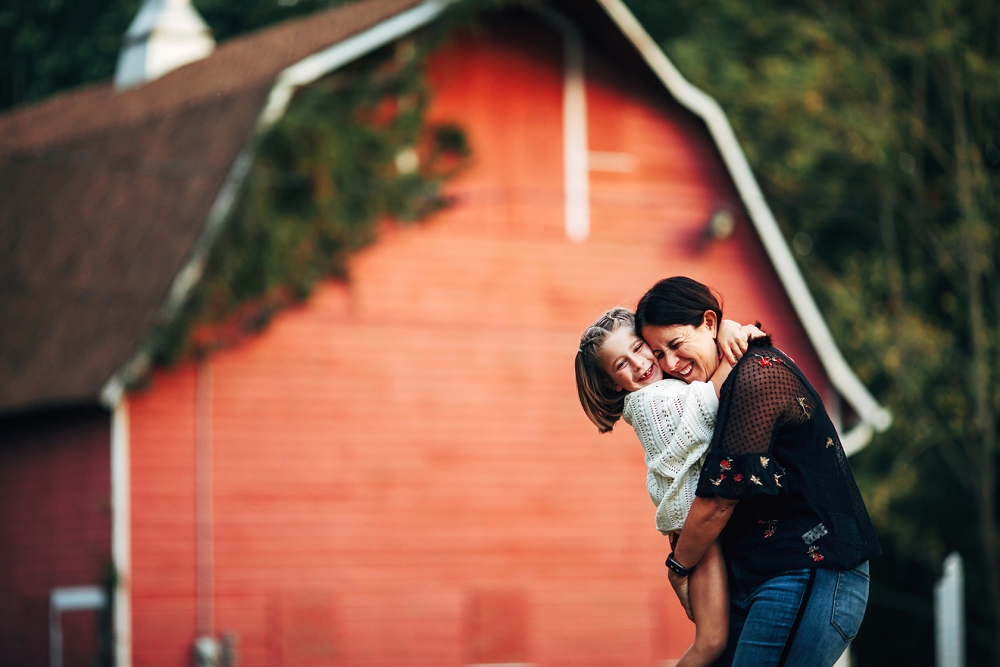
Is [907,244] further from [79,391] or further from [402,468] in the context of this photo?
[79,391]

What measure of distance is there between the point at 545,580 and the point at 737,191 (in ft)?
14.4

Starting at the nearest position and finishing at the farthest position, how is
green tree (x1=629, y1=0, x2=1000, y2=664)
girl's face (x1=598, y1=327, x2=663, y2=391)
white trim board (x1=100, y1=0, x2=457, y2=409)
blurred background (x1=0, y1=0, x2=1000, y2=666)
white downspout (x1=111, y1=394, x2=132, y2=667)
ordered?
girl's face (x1=598, y1=327, x2=663, y2=391), white downspout (x1=111, y1=394, x2=132, y2=667), white trim board (x1=100, y1=0, x2=457, y2=409), blurred background (x1=0, y1=0, x2=1000, y2=666), green tree (x1=629, y1=0, x2=1000, y2=664)

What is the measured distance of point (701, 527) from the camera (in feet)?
11.6

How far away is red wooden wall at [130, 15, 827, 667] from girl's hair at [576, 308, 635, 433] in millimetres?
8904

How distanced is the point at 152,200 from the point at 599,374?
10.5 metres

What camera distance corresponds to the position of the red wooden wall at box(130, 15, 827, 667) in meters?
12.4

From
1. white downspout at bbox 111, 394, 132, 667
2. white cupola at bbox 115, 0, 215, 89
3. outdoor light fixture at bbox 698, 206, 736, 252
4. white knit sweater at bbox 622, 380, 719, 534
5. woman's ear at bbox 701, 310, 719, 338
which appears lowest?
white downspout at bbox 111, 394, 132, 667

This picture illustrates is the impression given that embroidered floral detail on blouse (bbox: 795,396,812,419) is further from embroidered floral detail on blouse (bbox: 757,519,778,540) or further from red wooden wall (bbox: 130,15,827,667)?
red wooden wall (bbox: 130,15,827,667)

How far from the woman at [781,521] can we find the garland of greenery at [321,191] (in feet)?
30.2

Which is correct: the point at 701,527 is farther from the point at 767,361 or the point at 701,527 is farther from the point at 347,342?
the point at 347,342

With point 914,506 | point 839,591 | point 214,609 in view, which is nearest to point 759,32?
point 914,506

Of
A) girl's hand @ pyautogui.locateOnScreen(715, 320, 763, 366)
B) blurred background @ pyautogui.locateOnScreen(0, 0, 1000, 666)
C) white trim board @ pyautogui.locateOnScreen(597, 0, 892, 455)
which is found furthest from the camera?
white trim board @ pyautogui.locateOnScreen(597, 0, 892, 455)

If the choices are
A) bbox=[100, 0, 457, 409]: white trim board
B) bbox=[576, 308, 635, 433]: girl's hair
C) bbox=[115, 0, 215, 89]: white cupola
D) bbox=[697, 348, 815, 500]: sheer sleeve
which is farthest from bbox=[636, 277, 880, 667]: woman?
bbox=[115, 0, 215, 89]: white cupola

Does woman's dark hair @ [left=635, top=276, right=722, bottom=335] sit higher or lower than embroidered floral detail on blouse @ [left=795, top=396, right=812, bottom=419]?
higher
